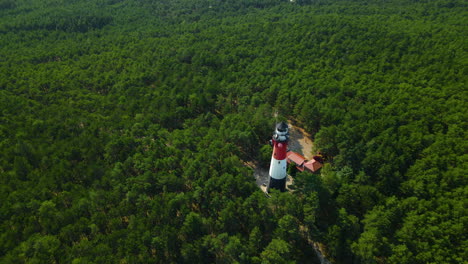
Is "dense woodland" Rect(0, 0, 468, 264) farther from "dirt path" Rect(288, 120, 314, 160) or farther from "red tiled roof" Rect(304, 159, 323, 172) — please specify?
"dirt path" Rect(288, 120, 314, 160)

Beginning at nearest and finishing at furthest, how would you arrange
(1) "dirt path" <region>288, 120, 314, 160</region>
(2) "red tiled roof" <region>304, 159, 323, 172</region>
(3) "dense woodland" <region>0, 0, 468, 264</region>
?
1. (3) "dense woodland" <region>0, 0, 468, 264</region>
2. (2) "red tiled roof" <region>304, 159, 323, 172</region>
3. (1) "dirt path" <region>288, 120, 314, 160</region>

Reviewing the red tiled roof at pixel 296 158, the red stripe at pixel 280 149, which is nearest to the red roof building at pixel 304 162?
the red tiled roof at pixel 296 158

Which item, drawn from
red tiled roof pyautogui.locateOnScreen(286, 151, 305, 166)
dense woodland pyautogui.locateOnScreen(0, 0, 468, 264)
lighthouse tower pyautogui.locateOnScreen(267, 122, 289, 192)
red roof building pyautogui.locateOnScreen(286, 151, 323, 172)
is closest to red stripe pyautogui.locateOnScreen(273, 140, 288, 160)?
lighthouse tower pyautogui.locateOnScreen(267, 122, 289, 192)

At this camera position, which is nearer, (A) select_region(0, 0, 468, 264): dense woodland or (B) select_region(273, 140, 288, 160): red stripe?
(A) select_region(0, 0, 468, 264): dense woodland

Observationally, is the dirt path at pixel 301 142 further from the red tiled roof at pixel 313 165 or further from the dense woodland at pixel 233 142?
the red tiled roof at pixel 313 165

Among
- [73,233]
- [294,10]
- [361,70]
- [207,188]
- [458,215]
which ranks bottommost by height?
[73,233]

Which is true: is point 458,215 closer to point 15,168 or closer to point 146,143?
point 146,143

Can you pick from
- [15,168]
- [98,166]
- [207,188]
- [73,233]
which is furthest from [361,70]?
[15,168]
